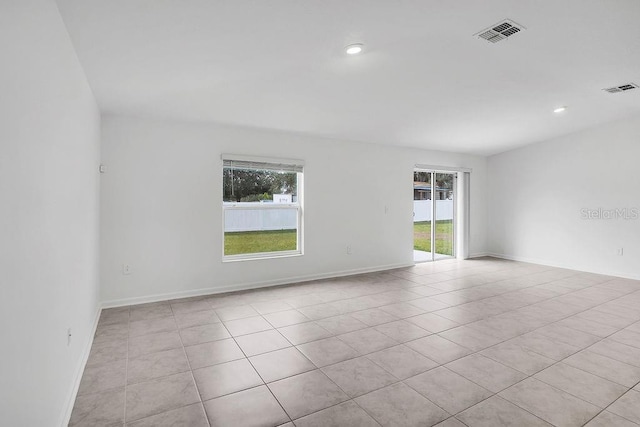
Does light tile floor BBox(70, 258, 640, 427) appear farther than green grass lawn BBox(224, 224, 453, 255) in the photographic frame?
No

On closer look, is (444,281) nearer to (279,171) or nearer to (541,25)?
(279,171)

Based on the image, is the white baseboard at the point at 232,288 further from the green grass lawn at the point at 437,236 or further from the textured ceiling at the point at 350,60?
the textured ceiling at the point at 350,60

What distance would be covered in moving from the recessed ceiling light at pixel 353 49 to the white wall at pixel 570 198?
529 centimetres

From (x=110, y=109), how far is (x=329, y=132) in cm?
281

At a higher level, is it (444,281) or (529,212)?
(529,212)

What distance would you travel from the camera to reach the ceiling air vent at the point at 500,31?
2.67 metres

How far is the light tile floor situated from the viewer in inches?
80.0

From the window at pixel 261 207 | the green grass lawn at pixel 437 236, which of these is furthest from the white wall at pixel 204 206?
the green grass lawn at pixel 437 236

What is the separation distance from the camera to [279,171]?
5.05 m

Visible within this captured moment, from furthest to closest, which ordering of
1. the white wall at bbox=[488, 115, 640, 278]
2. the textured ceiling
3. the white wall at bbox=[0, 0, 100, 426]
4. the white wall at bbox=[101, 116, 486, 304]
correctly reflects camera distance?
1. the white wall at bbox=[488, 115, 640, 278]
2. the white wall at bbox=[101, 116, 486, 304]
3. the textured ceiling
4. the white wall at bbox=[0, 0, 100, 426]

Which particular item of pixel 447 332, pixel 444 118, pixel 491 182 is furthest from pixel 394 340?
pixel 491 182

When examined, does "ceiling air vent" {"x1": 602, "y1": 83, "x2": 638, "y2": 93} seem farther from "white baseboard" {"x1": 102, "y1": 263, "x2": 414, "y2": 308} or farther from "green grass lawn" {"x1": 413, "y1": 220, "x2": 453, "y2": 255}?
"white baseboard" {"x1": 102, "y1": 263, "x2": 414, "y2": 308}

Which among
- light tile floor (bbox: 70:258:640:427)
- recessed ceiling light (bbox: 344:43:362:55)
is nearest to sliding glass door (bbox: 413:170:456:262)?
light tile floor (bbox: 70:258:640:427)

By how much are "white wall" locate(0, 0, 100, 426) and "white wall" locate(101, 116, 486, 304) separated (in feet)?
4.92
